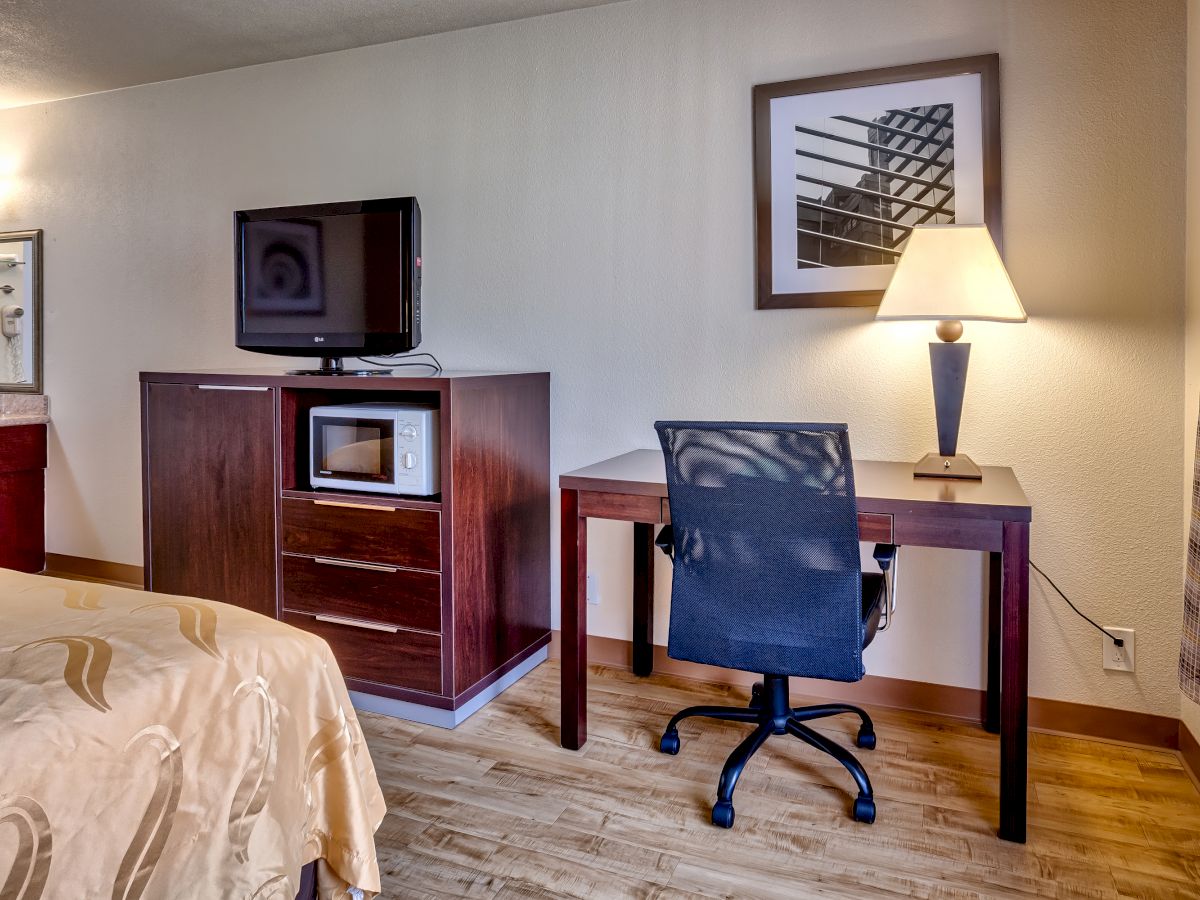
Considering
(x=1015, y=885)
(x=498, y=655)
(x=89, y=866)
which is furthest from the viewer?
(x=498, y=655)

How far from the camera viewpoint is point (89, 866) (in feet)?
3.10

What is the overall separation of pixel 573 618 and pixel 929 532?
3.12 ft

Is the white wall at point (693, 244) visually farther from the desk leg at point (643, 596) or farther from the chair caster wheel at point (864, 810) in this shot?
the chair caster wheel at point (864, 810)

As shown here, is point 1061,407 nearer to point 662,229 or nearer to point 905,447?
point 905,447

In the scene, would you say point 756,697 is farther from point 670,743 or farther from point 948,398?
point 948,398

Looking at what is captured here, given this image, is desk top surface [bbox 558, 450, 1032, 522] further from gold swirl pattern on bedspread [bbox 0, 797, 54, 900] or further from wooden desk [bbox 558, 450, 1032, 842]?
gold swirl pattern on bedspread [bbox 0, 797, 54, 900]

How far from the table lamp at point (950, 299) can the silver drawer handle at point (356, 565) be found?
154cm

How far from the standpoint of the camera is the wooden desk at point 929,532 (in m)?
1.83

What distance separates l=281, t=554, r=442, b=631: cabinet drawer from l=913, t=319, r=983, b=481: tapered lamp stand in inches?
56.4

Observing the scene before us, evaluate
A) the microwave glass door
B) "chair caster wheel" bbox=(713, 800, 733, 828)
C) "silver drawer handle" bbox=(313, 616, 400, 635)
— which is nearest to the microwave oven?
the microwave glass door

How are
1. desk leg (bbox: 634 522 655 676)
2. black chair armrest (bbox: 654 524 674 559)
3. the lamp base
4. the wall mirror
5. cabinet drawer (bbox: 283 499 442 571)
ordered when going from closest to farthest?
black chair armrest (bbox: 654 524 674 559) → the lamp base → cabinet drawer (bbox: 283 499 442 571) → desk leg (bbox: 634 522 655 676) → the wall mirror

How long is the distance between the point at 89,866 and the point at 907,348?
7.59 feet

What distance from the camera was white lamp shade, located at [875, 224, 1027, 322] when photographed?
84.0 inches

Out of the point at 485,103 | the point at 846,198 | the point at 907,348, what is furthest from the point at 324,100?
the point at 907,348
